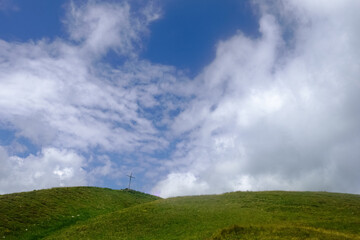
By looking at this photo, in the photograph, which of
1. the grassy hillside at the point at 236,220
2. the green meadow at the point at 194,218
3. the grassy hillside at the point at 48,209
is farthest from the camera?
the grassy hillside at the point at 48,209

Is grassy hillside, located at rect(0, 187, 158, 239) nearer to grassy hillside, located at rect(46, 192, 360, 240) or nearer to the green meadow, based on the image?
the green meadow

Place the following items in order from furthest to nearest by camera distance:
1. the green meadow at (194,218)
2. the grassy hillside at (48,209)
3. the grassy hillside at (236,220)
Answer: the grassy hillside at (48,209), the green meadow at (194,218), the grassy hillside at (236,220)

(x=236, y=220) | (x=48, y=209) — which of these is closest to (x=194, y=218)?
(x=236, y=220)

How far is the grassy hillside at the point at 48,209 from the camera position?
115ft

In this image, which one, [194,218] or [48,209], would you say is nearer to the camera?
[194,218]

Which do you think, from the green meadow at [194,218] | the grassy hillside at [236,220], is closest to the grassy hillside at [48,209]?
the green meadow at [194,218]

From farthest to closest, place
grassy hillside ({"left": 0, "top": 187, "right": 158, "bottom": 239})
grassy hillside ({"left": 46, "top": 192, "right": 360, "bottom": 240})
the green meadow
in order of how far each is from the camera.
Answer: grassy hillside ({"left": 0, "top": 187, "right": 158, "bottom": 239}), the green meadow, grassy hillside ({"left": 46, "top": 192, "right": 360, "bottom": 240})

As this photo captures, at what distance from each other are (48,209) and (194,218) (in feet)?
78.7

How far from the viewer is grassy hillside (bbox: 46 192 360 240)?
24844 millimetres

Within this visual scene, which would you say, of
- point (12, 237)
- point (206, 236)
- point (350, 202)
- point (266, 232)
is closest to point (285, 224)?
point (266, 232)

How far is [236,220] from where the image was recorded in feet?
101

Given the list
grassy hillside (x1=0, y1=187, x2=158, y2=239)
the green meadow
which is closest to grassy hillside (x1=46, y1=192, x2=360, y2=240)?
the green meadow

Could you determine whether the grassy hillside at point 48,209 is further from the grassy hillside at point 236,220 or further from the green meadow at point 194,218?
the grassy hillside at point 236,220

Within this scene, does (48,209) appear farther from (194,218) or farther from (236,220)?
(236,220)
